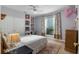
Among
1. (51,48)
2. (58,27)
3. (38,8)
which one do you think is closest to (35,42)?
(51,48)

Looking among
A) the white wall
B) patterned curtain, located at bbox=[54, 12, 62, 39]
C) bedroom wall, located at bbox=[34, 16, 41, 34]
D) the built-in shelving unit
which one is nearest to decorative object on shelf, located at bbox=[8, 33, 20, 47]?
the built-in shelving unit

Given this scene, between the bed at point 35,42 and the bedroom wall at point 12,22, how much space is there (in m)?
0.14

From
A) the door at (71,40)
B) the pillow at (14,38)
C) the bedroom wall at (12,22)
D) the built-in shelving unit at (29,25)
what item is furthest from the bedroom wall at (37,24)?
the door at (71,40)

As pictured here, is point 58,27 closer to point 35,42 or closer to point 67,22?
point 67,22

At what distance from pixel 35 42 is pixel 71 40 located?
0.60m

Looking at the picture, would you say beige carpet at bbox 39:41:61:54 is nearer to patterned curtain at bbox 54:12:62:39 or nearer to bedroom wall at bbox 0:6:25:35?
patterned curtain at bbox 54:12:62:39

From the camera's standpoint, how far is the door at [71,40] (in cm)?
178

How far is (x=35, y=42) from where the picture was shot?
1886 millimetres

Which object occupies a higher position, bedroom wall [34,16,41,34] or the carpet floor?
bedroom wall [34,16,41,34]

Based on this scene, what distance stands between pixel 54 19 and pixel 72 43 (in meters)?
0.49

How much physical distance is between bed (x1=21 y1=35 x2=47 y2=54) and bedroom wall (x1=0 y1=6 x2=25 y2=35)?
0.14 m

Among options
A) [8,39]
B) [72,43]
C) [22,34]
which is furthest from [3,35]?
[72,43]

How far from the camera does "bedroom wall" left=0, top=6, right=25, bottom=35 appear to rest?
5.73 feet
